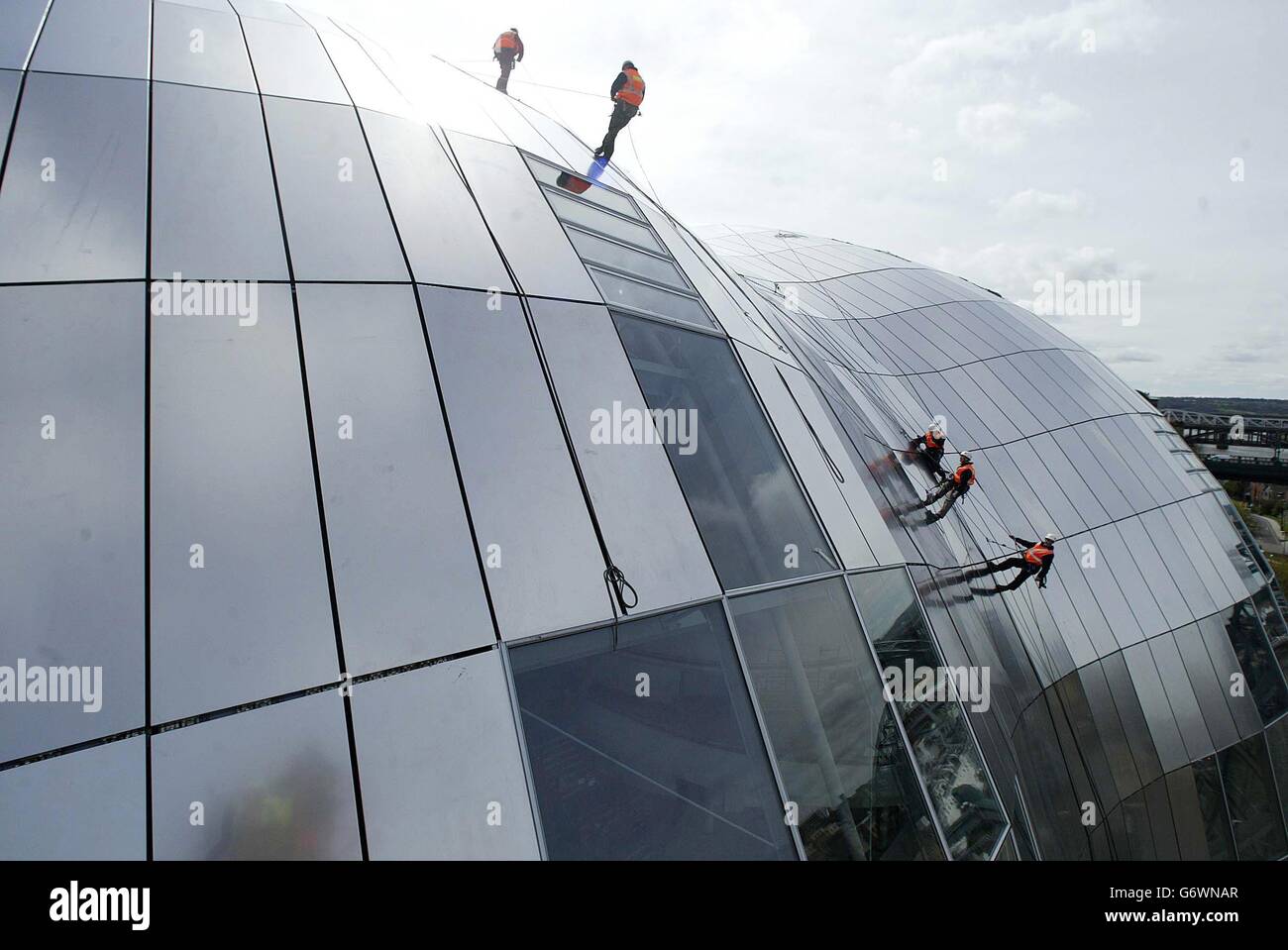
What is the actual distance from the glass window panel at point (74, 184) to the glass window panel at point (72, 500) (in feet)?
1.37

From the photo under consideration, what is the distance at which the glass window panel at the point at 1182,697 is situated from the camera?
19547mm

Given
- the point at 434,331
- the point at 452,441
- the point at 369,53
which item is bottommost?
the point at 452,441

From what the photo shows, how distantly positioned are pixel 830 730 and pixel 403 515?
514 centimetres

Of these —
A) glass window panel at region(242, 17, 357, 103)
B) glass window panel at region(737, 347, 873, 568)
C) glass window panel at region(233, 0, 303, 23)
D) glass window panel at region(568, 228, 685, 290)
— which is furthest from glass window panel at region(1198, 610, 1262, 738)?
glass window panel at region(233, 0, 303, 23)

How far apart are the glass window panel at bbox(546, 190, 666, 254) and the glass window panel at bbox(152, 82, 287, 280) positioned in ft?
14.0

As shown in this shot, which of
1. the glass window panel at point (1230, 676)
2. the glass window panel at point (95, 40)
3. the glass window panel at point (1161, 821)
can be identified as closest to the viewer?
the glass window panel at point (95, 40)

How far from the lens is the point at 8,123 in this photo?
7688 mm

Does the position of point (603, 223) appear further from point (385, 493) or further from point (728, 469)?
point (385, 493)

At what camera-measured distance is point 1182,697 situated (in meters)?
19.9

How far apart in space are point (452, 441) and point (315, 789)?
11.0 feet

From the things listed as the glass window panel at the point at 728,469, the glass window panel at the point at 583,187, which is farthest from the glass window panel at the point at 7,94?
the glass window panel at the point at 728,469

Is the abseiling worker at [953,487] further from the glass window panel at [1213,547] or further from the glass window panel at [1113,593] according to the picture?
the glass window panel at [1213,547]
